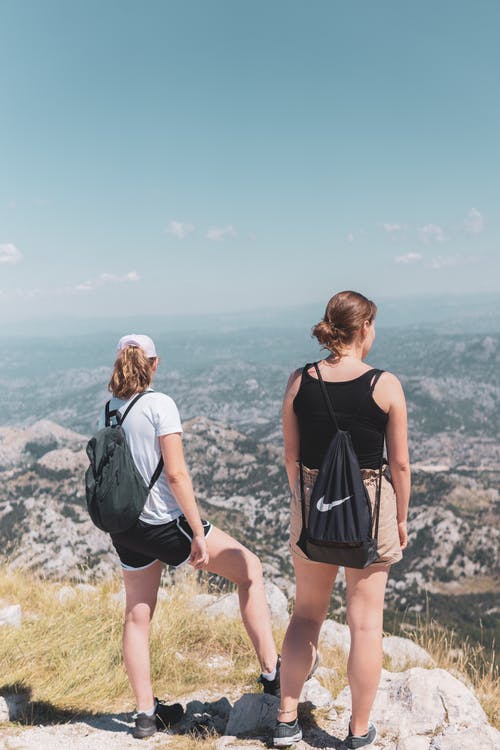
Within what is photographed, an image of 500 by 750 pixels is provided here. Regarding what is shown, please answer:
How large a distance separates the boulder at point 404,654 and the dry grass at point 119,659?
151mm

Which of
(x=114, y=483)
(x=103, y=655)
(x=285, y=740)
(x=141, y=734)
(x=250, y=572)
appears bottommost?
(x=103, y=655)

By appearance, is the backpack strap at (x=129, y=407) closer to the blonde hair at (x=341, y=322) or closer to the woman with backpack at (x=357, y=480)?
the woman with backpack at (x=357, y=480)

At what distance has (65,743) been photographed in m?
3.53

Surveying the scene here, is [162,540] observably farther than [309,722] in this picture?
No

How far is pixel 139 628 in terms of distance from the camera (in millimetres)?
3980

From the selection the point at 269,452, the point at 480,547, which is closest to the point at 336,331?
the point at 480,547

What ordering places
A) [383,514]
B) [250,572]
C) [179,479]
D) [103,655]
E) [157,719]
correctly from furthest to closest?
[103,655], [250,572], [157,719], [179,479], [383,514]

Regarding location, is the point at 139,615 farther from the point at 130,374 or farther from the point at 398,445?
the point at 398,445

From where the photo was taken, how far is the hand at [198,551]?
375cm

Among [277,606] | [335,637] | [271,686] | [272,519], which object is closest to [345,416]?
[271,686]

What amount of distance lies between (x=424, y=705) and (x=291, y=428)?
236cm

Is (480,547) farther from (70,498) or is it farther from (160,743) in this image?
(160,743)

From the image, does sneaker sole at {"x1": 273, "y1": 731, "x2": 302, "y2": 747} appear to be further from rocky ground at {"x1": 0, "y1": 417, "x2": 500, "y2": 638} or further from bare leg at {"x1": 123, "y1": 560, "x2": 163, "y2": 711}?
rocky ground at {"x1": 0, "y1": 417, "x2": 500, "y2": 638}

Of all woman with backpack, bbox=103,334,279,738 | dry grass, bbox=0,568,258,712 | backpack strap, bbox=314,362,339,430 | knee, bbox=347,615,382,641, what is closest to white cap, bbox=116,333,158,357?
woman with backpack, bbox=103,334,279,738
